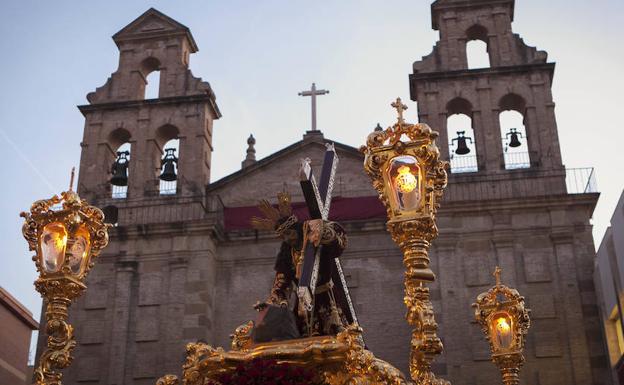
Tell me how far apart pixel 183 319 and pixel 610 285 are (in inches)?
407


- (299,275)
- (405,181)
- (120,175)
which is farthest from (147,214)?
(405,181)

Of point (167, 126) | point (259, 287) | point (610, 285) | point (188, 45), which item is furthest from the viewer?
point (188, 45)

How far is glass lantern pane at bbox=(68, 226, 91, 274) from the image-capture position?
1098cm

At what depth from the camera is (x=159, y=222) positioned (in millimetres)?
23984

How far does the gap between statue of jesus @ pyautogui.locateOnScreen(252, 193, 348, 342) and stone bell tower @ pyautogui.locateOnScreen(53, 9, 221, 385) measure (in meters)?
12.3

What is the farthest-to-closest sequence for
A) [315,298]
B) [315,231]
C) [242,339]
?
[315,298]
[315,231]
[242,339]

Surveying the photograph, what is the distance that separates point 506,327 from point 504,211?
320 inches

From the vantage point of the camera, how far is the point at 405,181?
29.5 feet

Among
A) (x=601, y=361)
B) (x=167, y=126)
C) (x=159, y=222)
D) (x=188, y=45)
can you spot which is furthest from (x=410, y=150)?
(x=188, y=45)

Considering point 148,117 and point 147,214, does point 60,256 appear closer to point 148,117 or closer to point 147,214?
point 147,214

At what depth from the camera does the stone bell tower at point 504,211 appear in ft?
69.5

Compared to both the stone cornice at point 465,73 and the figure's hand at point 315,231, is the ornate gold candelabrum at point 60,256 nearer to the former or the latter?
the figure's hand at point 315,231

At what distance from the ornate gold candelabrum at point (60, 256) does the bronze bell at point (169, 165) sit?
13502 millimetres

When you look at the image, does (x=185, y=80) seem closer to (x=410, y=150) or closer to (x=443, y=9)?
(x=443, y=9)
